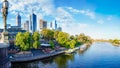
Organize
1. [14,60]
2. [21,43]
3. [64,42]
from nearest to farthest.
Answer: [14,60] → [21,43] → [64,42]

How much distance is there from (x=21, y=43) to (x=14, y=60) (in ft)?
53.1

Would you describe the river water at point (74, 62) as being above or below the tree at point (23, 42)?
below

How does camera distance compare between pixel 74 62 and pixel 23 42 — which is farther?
pixel 23 42

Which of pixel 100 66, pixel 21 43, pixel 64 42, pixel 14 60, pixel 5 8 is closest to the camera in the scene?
pixel 5 8

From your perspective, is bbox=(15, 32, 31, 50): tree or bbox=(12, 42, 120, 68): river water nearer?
bbox=(12, 42, 120, 68): river water

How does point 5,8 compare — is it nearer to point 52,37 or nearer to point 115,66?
point 115,66

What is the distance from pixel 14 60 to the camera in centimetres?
5197

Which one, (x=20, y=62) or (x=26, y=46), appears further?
(x=26, y=46)

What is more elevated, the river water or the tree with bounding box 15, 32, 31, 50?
the tree with bounding box 15, 32, 31, 50

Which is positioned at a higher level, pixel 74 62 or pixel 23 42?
pixel 23 42

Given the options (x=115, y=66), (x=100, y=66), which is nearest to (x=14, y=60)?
(x=100, y=66)

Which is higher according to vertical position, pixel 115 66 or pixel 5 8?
pixel 5 8

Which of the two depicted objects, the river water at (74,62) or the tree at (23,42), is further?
the tree at (23,42)

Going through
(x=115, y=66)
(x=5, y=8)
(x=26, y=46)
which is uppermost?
(x=5, y=8)
